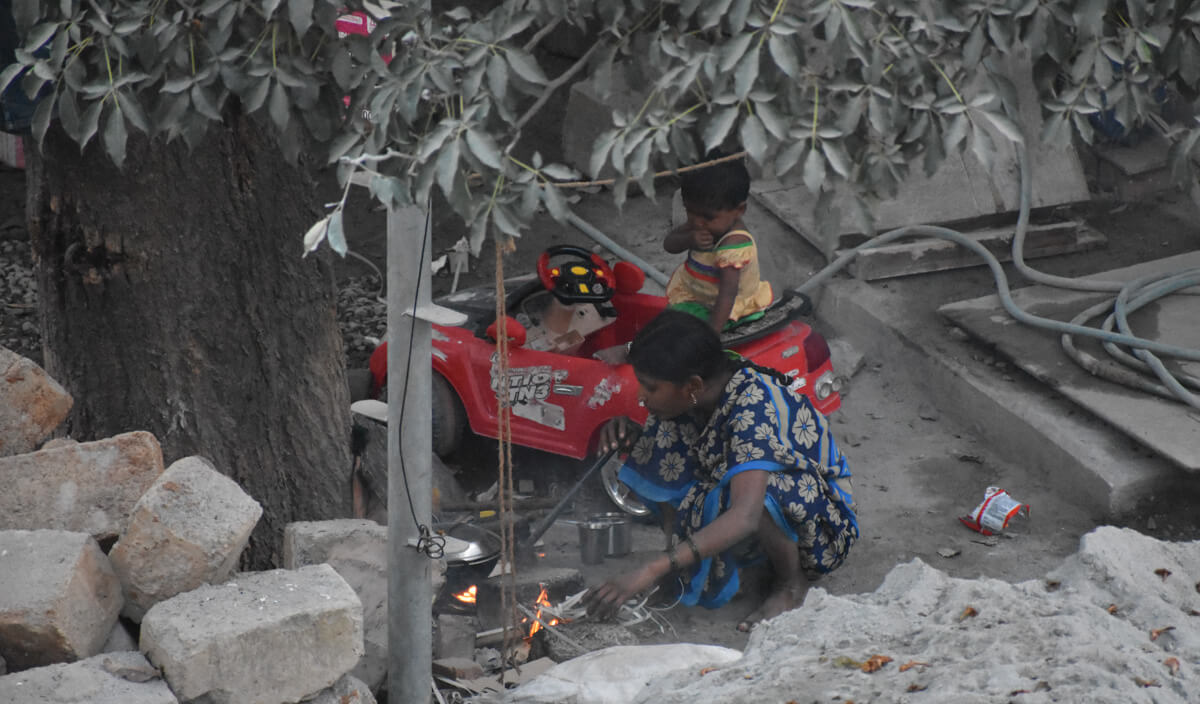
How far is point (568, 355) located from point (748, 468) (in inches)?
59.0

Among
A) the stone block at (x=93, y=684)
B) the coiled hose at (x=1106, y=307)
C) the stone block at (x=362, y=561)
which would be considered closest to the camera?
the stone block at (x=93, y=684)

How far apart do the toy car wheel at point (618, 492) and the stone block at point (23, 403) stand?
7.53 ft

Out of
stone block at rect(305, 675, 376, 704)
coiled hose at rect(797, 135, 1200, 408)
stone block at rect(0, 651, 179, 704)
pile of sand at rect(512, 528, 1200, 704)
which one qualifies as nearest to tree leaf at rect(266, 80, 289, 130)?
stone block at rect(0, 651, 179, 704)

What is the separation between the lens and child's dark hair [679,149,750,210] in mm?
4746

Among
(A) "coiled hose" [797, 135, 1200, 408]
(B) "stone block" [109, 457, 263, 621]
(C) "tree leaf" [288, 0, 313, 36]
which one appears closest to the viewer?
(C) "tree leaf" [288, 0, 313, 36]

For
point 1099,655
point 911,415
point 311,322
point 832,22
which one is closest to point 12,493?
point 311,322

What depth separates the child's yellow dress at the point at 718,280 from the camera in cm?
473

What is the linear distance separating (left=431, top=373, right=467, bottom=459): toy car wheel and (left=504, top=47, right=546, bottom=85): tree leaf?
3272 mm

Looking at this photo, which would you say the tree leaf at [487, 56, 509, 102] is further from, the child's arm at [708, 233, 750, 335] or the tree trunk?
the child's arm at [708, 233, 750, 335]

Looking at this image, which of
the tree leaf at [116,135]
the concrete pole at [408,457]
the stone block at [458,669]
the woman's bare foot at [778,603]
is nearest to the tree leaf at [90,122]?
the tree leaf at [116,135]

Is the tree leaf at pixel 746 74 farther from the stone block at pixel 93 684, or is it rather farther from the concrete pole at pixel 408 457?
the stone block at pixel 93 684

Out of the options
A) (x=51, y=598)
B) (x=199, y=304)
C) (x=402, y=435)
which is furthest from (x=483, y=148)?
(x=199, y=304)

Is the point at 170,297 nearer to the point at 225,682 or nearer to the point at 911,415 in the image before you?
the point at 225,682

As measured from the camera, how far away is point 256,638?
269 cm
